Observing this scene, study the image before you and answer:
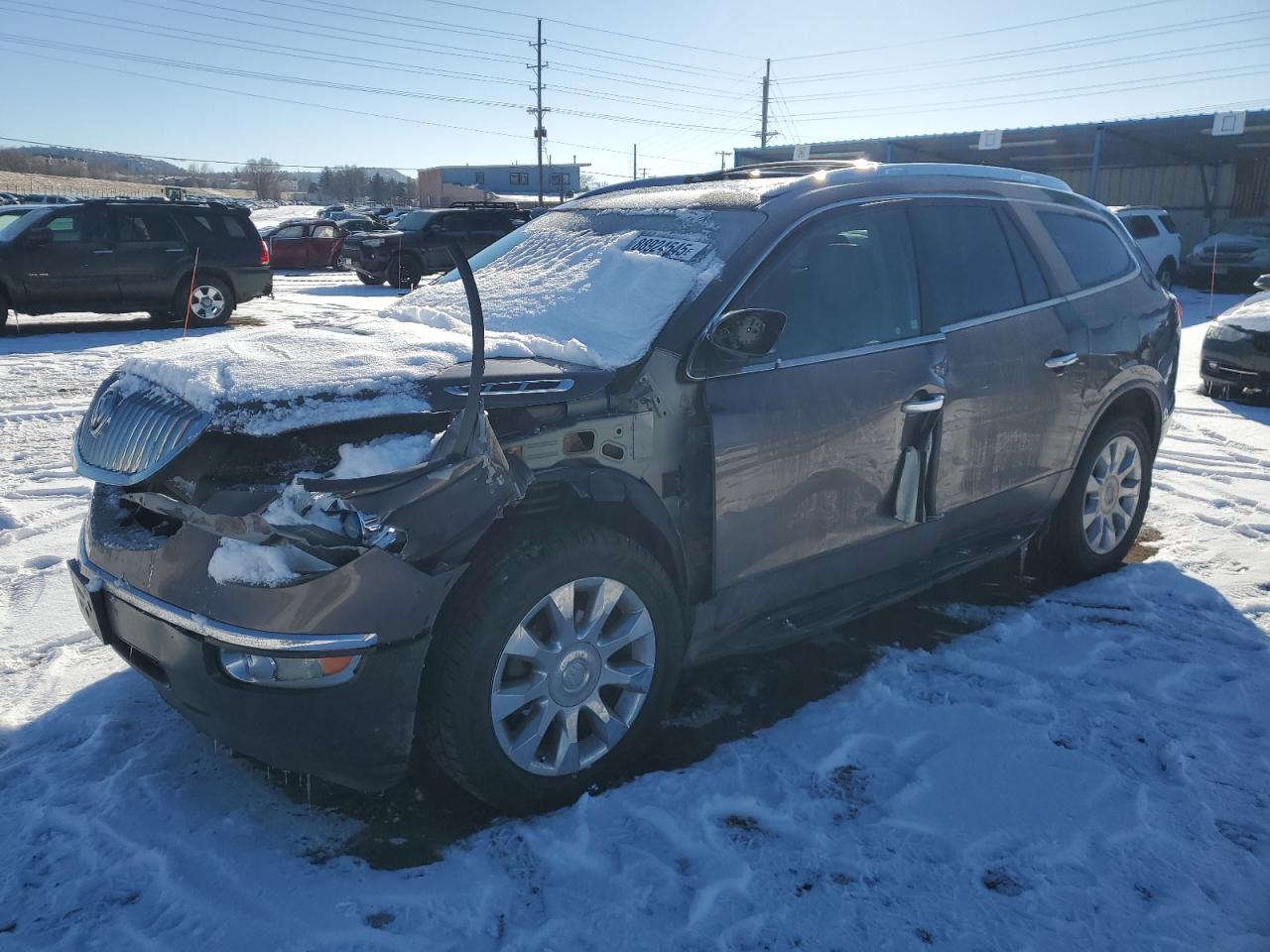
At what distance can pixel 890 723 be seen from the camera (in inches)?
126

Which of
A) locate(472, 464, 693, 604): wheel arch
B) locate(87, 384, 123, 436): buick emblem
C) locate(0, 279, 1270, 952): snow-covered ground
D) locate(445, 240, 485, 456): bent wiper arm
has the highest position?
locate(445, 240, 485, 456): bent wiper arm

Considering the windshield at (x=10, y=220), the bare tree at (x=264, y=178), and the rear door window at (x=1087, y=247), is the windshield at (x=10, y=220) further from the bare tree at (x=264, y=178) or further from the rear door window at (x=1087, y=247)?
the bare tree at (x=264, y=178)

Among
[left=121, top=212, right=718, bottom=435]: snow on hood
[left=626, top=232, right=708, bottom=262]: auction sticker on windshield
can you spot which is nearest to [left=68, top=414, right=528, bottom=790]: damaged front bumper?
[left=121, top=212, right=718, bottom=435]: snow on hood

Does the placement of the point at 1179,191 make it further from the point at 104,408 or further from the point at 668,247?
the point at 104,408

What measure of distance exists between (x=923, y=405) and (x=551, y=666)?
1.76m

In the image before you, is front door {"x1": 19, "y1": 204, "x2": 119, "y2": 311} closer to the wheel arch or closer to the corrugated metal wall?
the wheel arch

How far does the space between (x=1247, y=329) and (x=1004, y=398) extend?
22.5 ft

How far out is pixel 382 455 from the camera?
2361mm

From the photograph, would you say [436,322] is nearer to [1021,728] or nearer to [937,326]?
[937,326]

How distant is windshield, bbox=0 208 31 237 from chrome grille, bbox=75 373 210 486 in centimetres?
1140

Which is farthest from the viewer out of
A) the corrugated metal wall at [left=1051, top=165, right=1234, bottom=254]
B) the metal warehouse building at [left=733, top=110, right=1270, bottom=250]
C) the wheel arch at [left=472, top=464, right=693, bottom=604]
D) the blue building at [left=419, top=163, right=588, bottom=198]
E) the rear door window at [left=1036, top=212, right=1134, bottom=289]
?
the blue building at [left=419, top=163, right=588, bottom=198]

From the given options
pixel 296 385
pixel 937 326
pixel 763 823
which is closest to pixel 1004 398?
pixel 937 326

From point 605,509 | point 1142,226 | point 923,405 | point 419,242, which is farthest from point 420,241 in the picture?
point 605,509

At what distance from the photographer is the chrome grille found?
8.04ft
